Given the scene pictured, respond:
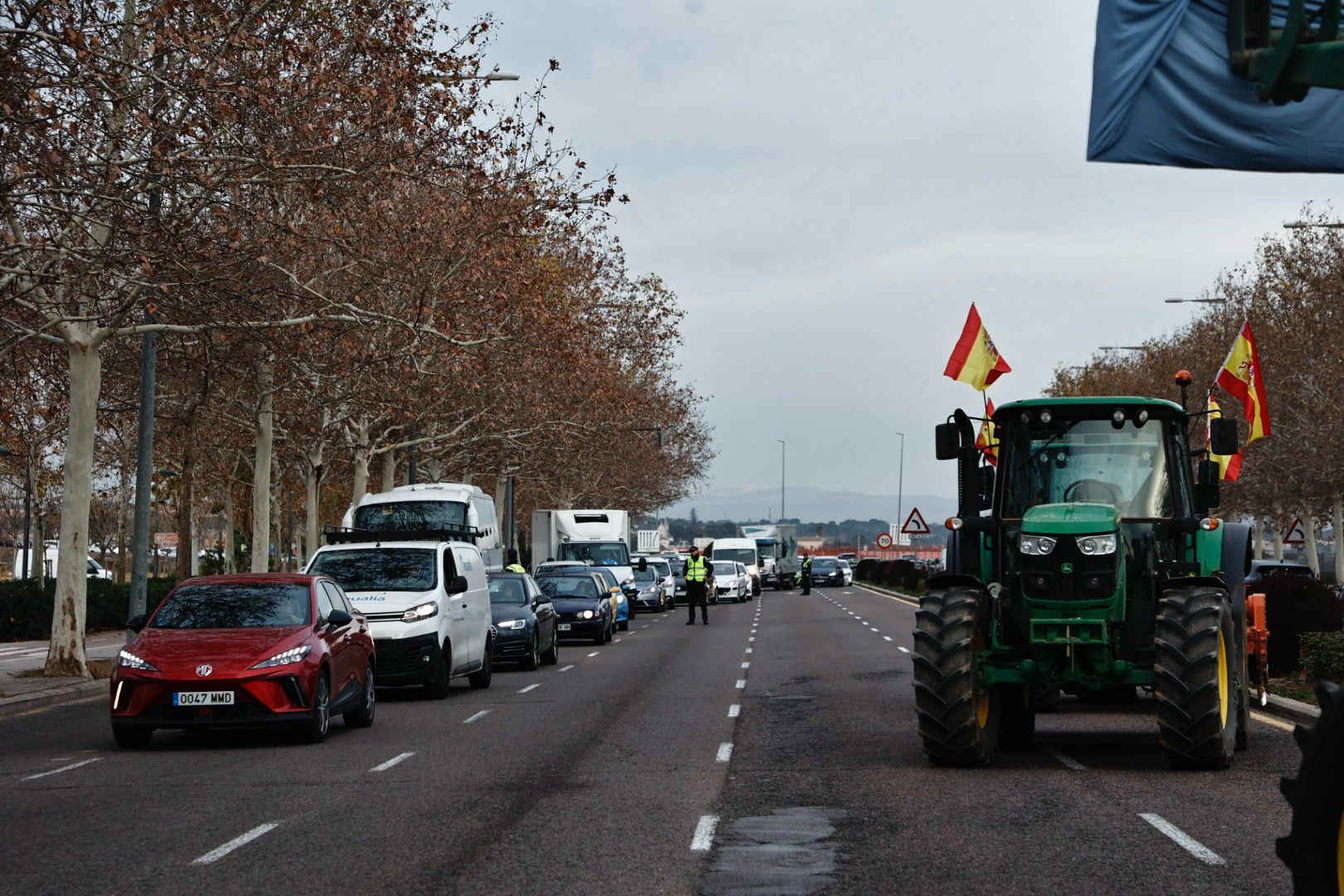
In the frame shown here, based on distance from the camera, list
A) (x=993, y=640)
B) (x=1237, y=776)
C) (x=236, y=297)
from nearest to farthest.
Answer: (x=1237, y=776), (x=993, y=640), (x=236, y=297)

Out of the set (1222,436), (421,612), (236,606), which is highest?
(1222,436)

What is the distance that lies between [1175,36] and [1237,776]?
793 cm

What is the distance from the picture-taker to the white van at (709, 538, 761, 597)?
262ft

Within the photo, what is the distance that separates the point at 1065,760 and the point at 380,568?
10.2m

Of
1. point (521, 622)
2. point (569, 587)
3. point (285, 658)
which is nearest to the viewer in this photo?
point (285, 658)

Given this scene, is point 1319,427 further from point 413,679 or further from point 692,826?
point 692,826

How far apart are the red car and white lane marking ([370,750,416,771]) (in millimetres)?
1174

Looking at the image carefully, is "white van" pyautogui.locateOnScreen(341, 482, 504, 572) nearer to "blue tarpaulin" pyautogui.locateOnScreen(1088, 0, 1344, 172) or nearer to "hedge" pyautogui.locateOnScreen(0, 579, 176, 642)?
"hedge" pyautogui.locateOnScreen(0, 579, 176, 642)

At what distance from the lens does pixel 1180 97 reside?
21.6 feet

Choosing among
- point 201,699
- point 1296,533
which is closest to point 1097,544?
point 201,699

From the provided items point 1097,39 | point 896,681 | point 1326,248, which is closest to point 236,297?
point 896,681

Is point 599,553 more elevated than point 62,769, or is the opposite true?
point 599,553

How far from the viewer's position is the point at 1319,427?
50406 millimetres

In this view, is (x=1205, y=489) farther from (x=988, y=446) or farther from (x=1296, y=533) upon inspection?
(x=1296, y=533)
